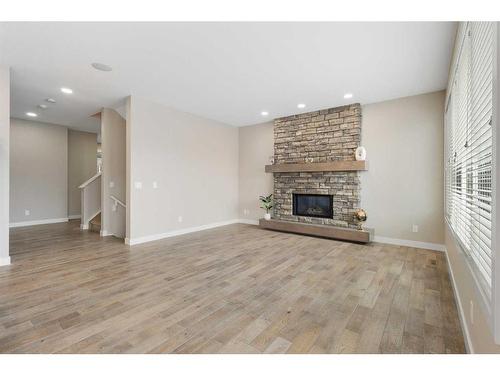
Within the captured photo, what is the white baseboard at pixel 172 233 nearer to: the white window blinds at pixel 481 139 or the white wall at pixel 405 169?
the white wall at pixel 405 169

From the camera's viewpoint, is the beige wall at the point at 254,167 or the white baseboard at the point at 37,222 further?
the beige wall at the point at 254,167

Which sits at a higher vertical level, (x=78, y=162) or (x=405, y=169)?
(x=78, y=162)

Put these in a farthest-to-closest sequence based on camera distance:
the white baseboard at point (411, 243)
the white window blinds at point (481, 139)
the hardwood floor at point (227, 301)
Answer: the white baseboard at point (411, 243), the hardwood floor at point (227, 301), the white window blinds at point (481, 139)

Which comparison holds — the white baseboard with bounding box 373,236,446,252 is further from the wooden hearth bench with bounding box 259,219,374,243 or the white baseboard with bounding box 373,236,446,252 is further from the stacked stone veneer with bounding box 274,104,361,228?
the stacked stone veneer with bounding box 274,104,361,228

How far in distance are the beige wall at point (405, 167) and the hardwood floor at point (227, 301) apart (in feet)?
1.83

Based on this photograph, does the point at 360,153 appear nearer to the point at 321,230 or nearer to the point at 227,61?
the point at 321,230

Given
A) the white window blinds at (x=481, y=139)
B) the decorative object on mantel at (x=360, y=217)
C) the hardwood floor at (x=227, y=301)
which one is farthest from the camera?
the decorative object on mantel at (x=360, y=217)

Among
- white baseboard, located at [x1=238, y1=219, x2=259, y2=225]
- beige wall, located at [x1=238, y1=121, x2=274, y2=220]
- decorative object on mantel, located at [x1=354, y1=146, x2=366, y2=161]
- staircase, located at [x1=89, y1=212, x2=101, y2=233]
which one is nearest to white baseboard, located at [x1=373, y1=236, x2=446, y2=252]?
decorative object on mantel, located at [x1=354, y1=146, x2=366, y2=161]

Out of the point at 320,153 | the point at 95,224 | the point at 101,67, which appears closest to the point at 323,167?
the point at 320,153

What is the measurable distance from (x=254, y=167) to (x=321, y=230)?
2.56 metres

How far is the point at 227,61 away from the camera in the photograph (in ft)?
9.72

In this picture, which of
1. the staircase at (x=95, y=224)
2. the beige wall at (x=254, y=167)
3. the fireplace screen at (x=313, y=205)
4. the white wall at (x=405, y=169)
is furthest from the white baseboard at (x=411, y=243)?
the staircase at (x=95, y=224)

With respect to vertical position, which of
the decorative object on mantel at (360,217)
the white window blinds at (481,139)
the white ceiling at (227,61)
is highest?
the white ceiling at (227,61)

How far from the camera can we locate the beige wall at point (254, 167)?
6105 mm
